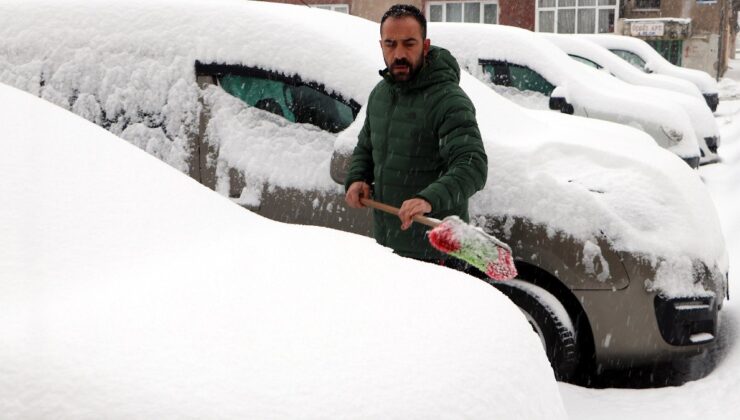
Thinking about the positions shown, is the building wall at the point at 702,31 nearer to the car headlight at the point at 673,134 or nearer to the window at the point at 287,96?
the car headlight at the point at 673,134

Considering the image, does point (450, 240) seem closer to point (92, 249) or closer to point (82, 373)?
point (92, 249)

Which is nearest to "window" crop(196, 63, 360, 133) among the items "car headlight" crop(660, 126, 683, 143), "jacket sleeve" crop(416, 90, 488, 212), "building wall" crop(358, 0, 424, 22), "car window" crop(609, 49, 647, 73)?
"jacket sleeve" crop(416, 90, 488, 212)

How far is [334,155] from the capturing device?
3.64 meters

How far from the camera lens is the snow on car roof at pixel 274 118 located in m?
3.64

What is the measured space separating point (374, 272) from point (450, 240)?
0.79m

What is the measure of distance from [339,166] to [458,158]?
67 cm

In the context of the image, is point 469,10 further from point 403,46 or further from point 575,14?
point 403,46

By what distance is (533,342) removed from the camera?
6.79ft

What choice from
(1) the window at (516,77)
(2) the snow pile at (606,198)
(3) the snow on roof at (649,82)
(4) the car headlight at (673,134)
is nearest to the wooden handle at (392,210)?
(2) the snow pile at (606,198)

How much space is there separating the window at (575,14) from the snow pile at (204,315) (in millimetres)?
29694

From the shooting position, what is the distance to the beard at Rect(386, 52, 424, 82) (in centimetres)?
316

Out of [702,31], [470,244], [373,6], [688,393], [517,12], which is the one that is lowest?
[688,393]

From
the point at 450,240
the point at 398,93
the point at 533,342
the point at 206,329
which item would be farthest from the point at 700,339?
the point at 206,329

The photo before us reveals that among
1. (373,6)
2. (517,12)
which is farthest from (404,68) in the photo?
(517,12)
